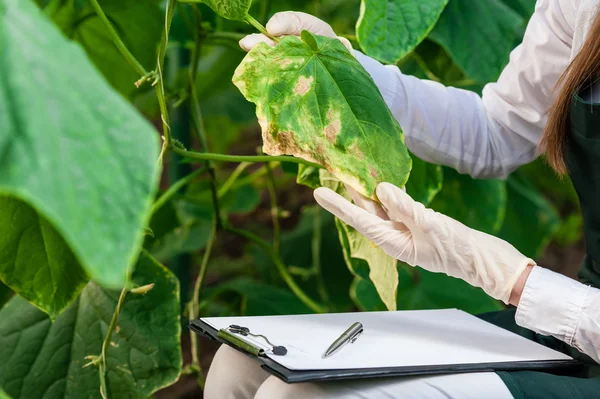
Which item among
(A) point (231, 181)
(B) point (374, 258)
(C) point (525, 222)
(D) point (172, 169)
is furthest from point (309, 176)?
(C) point (525, 222)

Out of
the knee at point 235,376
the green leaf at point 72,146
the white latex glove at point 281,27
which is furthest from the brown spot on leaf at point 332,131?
the green leaf at point 72,146

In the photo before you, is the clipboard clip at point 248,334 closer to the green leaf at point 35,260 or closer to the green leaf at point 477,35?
the green leaf at point 35,260

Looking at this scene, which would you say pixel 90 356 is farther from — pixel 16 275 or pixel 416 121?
pixel 416 121

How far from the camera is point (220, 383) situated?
2.60 feet

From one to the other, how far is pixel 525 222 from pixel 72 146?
4.25 ft

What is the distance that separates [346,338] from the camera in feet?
2.40

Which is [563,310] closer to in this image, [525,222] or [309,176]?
[309,176]

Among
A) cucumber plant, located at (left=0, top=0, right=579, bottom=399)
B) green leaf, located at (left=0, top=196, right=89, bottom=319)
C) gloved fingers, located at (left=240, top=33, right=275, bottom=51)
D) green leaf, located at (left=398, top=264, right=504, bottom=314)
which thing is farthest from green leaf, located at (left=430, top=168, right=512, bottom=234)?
green leaf, located at (left=0, top=196, right=89, bottom=319)

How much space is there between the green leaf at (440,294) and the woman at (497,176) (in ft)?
1.21

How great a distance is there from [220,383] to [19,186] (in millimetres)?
448

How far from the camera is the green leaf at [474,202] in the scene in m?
1.23

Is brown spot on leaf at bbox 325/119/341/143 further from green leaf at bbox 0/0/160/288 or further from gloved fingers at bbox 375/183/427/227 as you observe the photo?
green leaf at bbox 0/0/160/288

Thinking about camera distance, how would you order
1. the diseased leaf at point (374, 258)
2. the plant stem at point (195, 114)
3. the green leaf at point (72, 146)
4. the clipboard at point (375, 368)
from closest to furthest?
the green leaf at point (72, 146)
the clipboard at point (375, 368)
the diseased leaf at point (374, 258)
the plant stem at point (195, 114)

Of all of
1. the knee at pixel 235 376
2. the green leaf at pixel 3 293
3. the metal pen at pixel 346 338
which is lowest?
the green leaf at pixel 3 293
